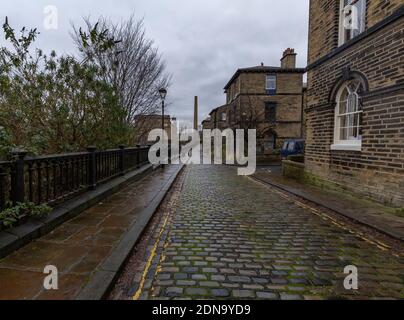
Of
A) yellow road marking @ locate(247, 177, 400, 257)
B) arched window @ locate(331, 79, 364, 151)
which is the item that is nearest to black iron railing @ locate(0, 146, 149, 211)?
yellow road marking @ locate(247, 177, 400, 257)

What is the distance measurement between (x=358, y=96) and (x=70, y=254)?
8.25m

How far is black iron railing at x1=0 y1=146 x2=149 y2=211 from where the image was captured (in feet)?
12.6

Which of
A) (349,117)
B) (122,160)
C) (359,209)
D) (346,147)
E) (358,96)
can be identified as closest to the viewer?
(359,209)

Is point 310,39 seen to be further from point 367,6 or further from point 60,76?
point 60,76

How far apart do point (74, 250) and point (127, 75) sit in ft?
43.9

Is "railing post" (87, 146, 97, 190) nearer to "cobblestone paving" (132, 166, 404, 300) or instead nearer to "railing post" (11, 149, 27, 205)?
"cobblestone paving" (132, 166, 404, 300)

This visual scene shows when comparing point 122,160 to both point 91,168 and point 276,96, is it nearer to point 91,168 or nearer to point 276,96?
point 91,168

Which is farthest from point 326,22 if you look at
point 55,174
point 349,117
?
point 55,174

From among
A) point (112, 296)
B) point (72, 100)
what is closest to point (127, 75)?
point (72, 100)

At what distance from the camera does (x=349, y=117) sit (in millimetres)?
8172

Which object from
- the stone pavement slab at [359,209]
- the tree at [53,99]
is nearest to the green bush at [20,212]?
the tree at [53,99]

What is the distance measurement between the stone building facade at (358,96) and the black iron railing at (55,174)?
7143mm

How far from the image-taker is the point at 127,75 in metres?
15.2

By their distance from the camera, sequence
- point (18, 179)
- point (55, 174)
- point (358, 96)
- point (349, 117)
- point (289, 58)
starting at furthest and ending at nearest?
point (289, 58) < point (349, 117) < point (358, 96) < point (55, 174) < point (18, 179)
